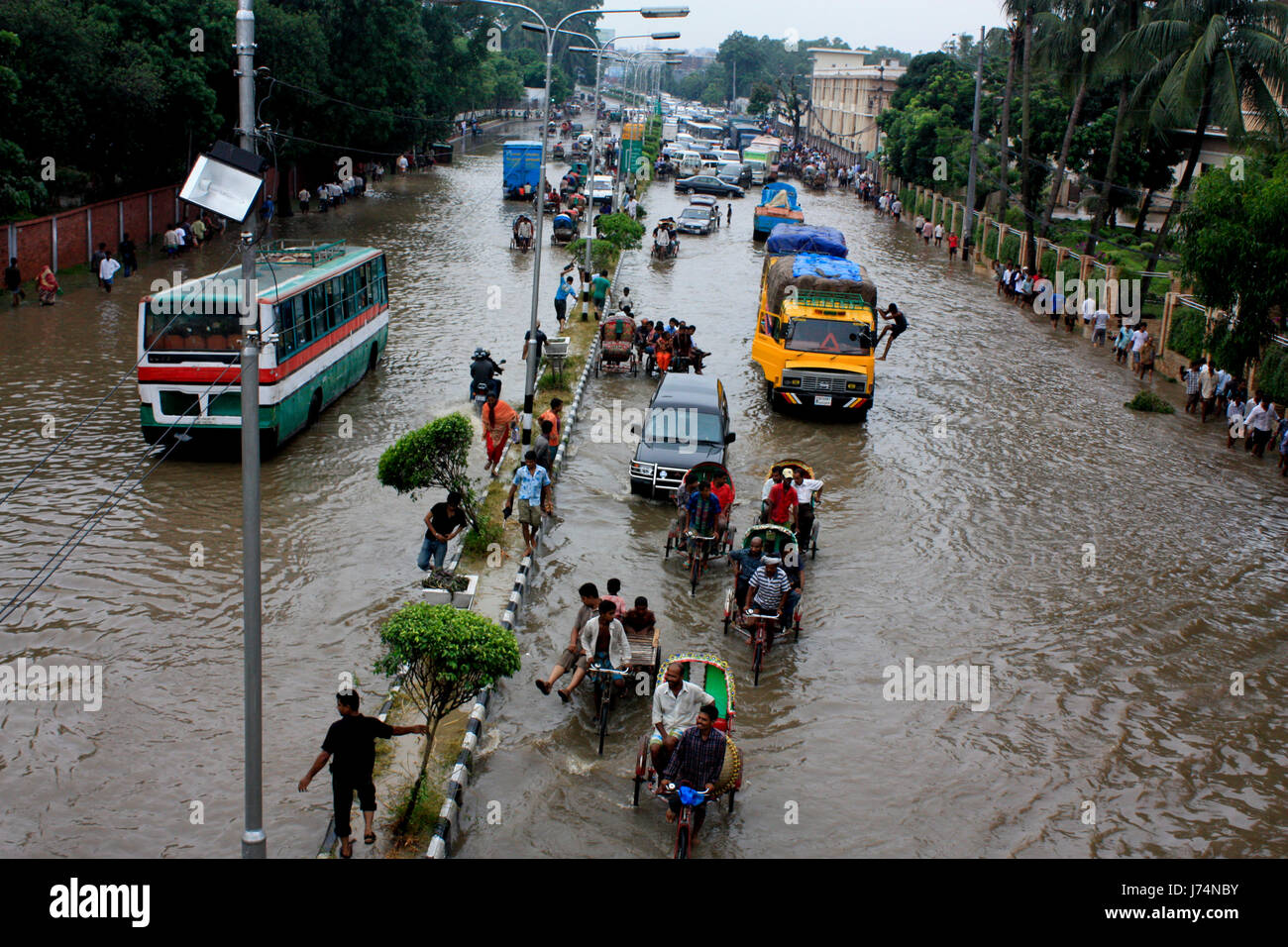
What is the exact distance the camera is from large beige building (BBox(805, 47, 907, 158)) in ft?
340

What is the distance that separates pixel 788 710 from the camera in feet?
39.4

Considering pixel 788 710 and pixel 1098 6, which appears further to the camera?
pixel 1098 6

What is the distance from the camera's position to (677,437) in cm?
1853

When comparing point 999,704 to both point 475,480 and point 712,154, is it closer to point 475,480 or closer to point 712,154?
point 475,480

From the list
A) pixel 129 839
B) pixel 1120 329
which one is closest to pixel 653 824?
pixel 129 839

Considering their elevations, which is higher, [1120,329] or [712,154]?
[712,154]

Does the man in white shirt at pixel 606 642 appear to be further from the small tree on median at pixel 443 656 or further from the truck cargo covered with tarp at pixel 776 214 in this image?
the truck cargo covered with tarp at pixel 776 214

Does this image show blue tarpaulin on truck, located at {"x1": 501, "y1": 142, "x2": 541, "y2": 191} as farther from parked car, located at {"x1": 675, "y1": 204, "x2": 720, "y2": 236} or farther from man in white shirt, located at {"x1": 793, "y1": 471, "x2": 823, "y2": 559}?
man in white shirt, located at {"x1": 793, "y1": 471, "x2": 823, "y2": 559}

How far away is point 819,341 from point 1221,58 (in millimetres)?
17691

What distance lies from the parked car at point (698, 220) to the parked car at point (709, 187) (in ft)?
42.1

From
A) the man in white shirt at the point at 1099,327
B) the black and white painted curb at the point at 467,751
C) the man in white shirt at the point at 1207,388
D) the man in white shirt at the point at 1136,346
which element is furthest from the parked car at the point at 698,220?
the black and white painted curb at the point at 467,751

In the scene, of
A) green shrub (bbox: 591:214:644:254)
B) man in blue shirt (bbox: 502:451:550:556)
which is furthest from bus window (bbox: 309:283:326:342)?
green shrub (bbox: 591:214:644:254)

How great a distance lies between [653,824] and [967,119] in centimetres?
6177

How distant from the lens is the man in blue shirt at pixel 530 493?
1507 cm
